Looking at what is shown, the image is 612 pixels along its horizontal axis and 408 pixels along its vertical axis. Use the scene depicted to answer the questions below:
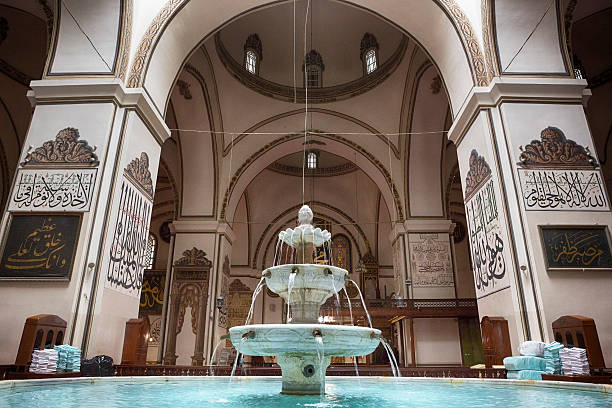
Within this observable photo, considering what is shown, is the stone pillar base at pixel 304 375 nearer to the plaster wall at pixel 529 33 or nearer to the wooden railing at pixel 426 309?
the plaster wall at pixel 529 33

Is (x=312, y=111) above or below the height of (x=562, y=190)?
above

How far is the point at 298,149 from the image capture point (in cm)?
1258

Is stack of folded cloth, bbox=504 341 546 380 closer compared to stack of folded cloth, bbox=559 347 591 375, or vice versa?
stack of folded cloth, bbox=559 347 591 375

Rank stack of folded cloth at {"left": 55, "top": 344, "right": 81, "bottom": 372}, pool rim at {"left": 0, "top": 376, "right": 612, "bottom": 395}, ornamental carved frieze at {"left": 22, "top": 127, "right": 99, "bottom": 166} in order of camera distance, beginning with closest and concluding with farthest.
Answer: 1. pool rim at {"left": 0, "top": 376, "right": 612, "bottom": 395}
2. stack of folded cloth at {"left": 55, "top": 344, "right": 81, "bottom": 372}
3. ornamental carved frieze at {"left": 22, "top": 127, "right": 99, "bottom": 166}

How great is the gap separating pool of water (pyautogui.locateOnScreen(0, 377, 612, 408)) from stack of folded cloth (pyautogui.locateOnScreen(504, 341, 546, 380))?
849mm

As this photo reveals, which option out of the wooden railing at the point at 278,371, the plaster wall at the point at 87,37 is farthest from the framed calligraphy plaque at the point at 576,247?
the plaster wall at the point at 87,37

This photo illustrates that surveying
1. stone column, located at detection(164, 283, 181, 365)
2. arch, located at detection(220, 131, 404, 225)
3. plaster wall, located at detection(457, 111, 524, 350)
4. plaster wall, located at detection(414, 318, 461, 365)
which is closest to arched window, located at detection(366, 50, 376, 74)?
arch, located at detection(220, 131, 404, 225)

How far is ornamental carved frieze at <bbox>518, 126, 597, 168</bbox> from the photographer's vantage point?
5.55 meters

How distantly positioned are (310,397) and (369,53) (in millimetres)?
11224

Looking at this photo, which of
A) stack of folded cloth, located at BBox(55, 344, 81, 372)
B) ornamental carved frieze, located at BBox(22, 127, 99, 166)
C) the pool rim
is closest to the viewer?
the pool rim

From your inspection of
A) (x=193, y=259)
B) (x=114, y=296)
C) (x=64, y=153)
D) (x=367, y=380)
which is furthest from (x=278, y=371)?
(x=193, y=259)

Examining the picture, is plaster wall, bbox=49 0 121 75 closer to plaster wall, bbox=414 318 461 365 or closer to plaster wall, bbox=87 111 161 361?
plaster wall, bbox=87 111 161 361

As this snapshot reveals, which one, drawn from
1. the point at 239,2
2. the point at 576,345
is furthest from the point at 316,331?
the point at 239,2

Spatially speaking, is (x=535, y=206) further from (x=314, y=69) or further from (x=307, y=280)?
(x=314, y=69)
